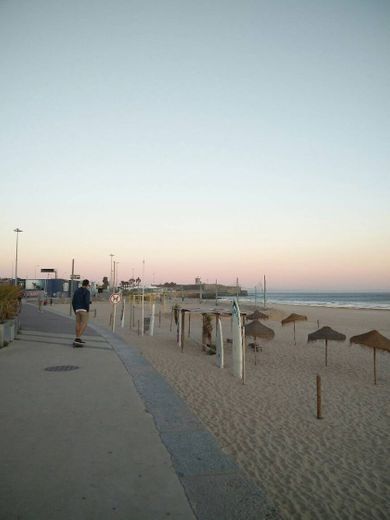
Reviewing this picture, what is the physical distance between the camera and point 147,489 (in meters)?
3.51

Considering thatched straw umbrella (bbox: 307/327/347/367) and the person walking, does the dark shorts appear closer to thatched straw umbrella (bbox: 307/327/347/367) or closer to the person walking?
the person walking

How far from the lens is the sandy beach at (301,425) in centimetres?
410

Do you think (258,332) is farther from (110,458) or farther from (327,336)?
(110,458)

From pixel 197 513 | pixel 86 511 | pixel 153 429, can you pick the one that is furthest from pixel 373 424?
pixel 86 511

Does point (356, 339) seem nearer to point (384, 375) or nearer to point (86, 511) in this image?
point (384, 375)

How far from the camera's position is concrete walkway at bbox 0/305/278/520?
3234 millimetres

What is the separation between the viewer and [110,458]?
413cm

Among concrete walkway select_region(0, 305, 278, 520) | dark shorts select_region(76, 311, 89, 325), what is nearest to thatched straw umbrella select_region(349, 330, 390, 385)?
concrete walkway select_region(0, 305, 278, 520)

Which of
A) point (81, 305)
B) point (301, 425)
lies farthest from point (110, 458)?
point (81, 305)

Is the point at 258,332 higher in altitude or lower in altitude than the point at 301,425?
higher

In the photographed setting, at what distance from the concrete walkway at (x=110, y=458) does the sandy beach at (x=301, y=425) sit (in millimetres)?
632

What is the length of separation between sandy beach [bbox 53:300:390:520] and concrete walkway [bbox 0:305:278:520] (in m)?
0.63

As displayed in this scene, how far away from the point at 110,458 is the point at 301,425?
3732 millimetres

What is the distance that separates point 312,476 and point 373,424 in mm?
2936
